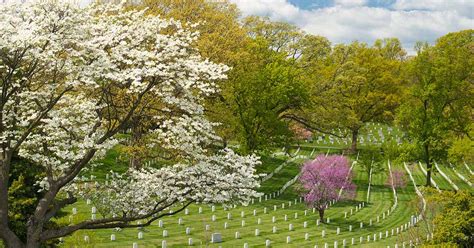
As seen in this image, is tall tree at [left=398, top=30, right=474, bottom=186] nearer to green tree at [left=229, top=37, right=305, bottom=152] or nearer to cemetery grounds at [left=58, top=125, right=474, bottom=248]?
cemetery grounds at [left=58, top=125, right=474, bottom=248]

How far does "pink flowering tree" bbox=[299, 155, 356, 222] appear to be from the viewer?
37500 mm

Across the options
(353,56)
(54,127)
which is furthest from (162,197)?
(353,56)

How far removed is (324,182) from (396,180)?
564 inches

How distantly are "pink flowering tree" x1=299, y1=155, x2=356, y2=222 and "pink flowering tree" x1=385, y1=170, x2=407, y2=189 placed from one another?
266 inches

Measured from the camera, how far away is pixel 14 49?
37.0 feet

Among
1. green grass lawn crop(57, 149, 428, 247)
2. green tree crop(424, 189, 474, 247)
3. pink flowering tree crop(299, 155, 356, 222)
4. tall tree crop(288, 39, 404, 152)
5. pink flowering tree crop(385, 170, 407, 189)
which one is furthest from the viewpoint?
tall tree crop(288, 39, 404, 152)

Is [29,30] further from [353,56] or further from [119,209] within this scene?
[353,56]

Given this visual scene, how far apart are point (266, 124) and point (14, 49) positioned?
3224 cm

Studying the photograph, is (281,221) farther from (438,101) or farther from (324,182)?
(438,101)

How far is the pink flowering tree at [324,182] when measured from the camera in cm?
3750

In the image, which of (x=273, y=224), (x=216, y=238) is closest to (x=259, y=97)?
(x=273, y=224)

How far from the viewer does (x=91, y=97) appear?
14.6 m

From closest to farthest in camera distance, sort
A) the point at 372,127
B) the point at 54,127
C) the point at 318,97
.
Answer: the point at 54,127, the point at 318,97, the point at 372,127

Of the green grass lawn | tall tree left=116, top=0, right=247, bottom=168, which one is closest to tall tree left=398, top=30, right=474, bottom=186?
the green grass lawn
